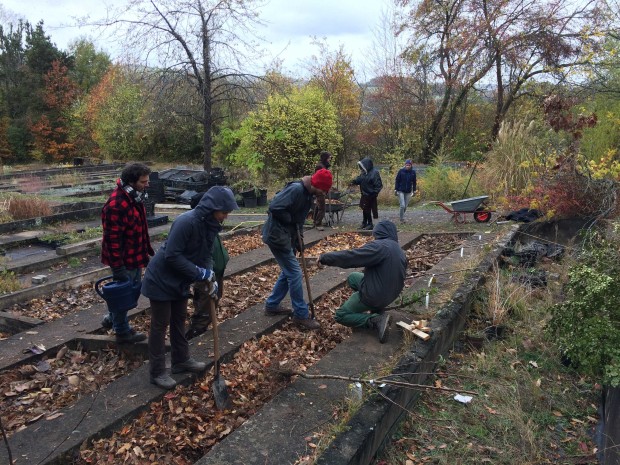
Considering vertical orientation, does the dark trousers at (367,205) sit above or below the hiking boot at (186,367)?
above

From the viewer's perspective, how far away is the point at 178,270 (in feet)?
14.2

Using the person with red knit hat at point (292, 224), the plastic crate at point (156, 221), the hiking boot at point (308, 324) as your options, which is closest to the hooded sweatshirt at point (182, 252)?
the person with red knit hat at point (292, 224)

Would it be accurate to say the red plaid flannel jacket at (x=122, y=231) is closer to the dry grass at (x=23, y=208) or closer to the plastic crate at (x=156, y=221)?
the plastic crate at (x=156, y=221)

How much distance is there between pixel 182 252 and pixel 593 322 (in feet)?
12.5

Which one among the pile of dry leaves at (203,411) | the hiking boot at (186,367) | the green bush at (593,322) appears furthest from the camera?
the hiking boot at (186,367)

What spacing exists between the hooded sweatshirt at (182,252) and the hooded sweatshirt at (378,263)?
1499 mm

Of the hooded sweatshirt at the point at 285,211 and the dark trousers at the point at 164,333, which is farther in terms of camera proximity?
the hooded sweatshirt at the point at 285,211

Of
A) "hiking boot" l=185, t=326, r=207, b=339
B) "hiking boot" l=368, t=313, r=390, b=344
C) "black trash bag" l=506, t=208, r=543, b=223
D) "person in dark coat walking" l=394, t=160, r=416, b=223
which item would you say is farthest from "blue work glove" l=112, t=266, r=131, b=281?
"black trash bag" l=506, t=208, r=543, b=223

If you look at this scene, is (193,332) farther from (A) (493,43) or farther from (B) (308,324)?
(A) (493,43)

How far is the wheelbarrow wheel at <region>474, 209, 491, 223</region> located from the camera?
1240 cm

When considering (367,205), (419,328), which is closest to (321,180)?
(419,328)

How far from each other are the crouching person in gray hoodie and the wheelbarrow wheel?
743 cm

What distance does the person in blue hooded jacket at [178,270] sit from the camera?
14.3 ft

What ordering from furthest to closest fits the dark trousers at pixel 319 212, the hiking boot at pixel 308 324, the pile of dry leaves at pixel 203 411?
1. the dark trousers at pixel 319 212
2. the hiking boot at pixel 308 324
3. the pile of dry leaves at pixel 203 411
